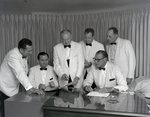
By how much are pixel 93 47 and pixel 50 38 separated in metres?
1.84

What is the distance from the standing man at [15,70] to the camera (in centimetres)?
247

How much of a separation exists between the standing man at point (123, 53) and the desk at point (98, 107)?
129 centimetres

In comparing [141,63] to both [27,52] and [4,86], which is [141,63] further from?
[4,86]

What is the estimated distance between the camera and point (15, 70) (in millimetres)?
2539

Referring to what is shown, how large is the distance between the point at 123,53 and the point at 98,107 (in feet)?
6.33

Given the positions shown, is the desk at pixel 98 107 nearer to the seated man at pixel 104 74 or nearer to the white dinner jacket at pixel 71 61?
the seated man at pixel 104 74

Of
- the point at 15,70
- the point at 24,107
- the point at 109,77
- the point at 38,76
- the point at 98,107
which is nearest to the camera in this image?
the point at 98,107

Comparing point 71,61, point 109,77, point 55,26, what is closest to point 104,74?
point 109,77

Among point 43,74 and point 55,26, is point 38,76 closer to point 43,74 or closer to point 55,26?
point 43,74

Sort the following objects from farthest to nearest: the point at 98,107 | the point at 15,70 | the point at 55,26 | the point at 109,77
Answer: the point at 55,26, the point at 109,77, the point at 15,70, the point at 98,107

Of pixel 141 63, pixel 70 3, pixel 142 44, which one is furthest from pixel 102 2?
pixel 141 63

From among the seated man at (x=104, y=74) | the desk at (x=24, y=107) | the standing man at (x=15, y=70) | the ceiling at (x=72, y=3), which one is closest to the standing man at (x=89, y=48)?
the seated man at (x=104, y=74)

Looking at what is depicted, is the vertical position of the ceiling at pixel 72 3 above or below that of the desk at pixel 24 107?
above

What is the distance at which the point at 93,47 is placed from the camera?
3.43 m
